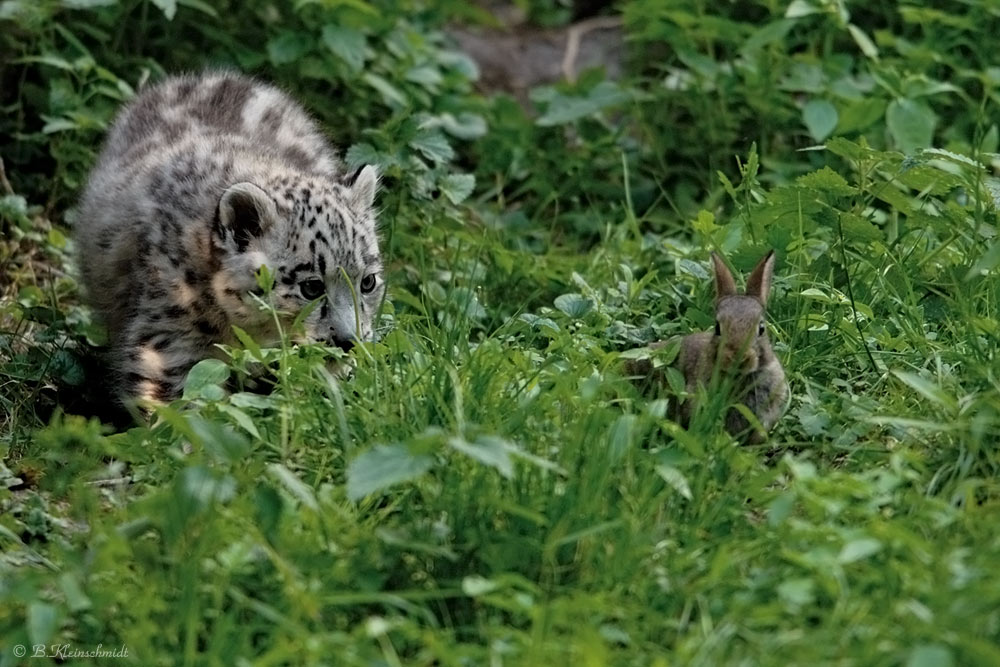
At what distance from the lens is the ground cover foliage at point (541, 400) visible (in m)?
3.77

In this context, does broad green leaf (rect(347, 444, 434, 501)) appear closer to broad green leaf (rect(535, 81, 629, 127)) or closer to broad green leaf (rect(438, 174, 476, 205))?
broad green leaf (rect(438, 174, 476, 205))

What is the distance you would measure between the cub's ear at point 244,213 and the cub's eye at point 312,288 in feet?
0.88

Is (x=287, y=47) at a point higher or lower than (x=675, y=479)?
lower

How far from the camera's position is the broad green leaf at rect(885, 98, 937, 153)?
6930mm

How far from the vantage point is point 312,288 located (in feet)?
18.4

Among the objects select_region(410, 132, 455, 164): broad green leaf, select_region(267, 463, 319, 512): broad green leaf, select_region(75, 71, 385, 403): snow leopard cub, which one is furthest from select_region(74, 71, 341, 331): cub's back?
select_region(267, 463, 319, 512): broad green leaf

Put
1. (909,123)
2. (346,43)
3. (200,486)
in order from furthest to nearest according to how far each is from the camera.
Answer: (346,43) → (909,123) → (200,486)

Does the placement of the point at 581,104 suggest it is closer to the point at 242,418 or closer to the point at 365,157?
the point at 365,157

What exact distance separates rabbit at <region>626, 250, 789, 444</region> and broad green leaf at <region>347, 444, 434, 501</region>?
1204 mm

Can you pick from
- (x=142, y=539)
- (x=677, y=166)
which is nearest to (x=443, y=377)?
(x=142, y=539)

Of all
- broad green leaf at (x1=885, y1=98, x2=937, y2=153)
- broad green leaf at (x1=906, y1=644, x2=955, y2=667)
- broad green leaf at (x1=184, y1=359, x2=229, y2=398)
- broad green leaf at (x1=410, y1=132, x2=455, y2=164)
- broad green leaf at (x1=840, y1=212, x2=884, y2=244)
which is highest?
broad green leaf at (x1=906, y1=644, x2=955, y2=667)

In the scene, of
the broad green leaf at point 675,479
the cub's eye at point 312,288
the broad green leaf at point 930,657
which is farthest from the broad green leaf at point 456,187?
the broad green leaf at point 930,657

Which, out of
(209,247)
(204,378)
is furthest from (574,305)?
(204,378)

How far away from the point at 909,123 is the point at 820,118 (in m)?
0.44
